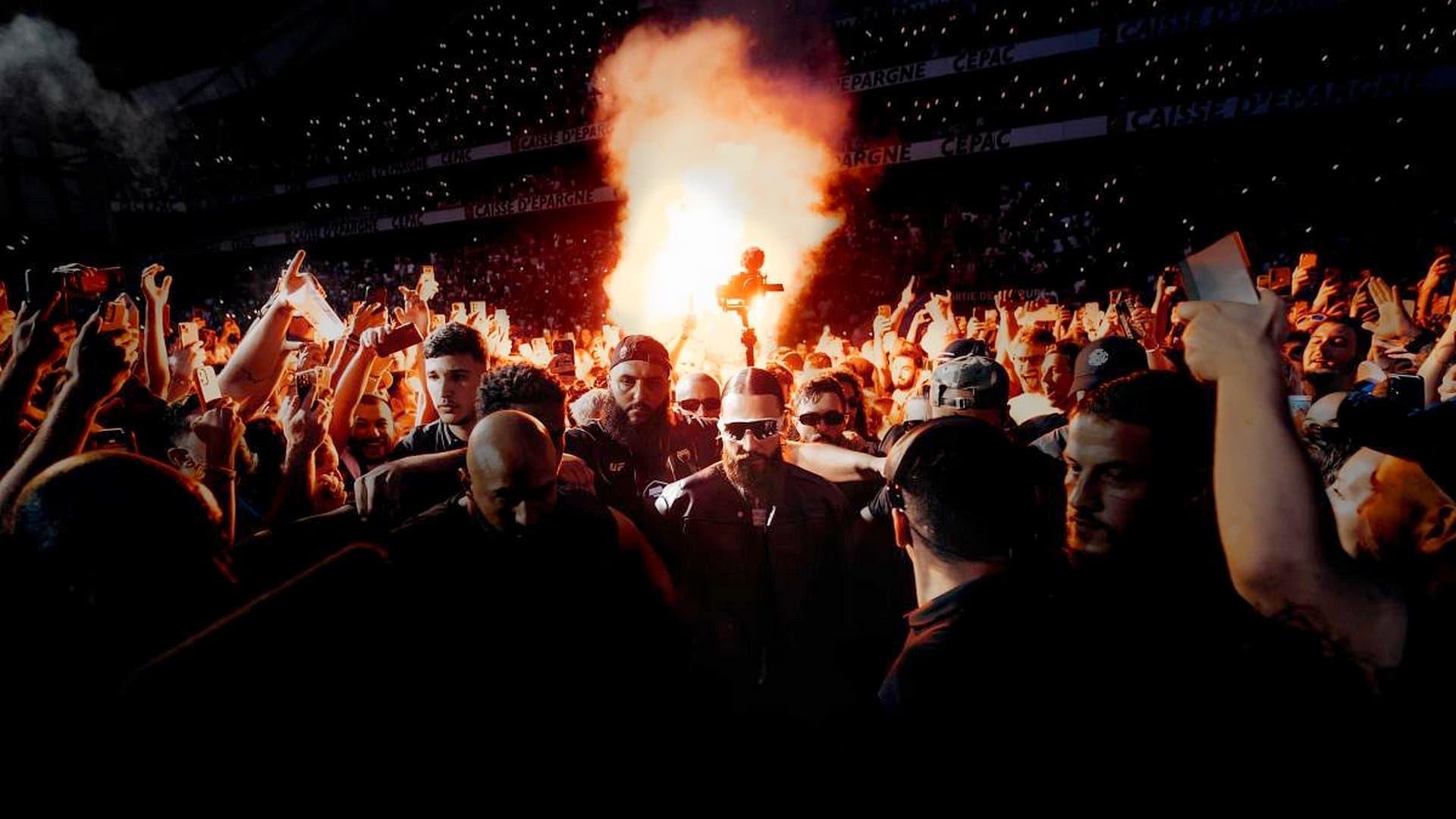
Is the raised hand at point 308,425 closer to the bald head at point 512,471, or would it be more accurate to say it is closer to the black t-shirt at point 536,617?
the black t-shirt at point 536,617

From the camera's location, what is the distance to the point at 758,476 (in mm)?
2869

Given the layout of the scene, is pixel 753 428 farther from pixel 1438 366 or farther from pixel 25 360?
pixel 1438 366

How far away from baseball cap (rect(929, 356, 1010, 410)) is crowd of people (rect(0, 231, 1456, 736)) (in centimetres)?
1

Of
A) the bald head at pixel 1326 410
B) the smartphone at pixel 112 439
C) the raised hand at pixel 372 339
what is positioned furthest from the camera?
the raised hand at pixel 372 339

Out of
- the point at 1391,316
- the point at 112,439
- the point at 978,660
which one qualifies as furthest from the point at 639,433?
the point at 1391,316

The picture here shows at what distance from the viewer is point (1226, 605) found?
1.59m

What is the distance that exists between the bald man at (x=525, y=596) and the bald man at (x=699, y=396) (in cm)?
179

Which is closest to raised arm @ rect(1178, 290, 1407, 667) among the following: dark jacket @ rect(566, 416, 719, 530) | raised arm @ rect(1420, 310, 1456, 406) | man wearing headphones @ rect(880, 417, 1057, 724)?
man wearing headphones @ rect(880, 417, 1057, 724)

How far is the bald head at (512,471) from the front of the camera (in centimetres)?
201

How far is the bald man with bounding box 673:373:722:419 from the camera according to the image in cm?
398

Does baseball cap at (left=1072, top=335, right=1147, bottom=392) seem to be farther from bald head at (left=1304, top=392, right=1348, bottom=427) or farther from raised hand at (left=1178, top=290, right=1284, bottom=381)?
raised hand at (left=1178, top=290, right=1284, bottom=381)

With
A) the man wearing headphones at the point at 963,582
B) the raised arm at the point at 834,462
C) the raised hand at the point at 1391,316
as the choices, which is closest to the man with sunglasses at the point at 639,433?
the raised arm at the point at 834,462

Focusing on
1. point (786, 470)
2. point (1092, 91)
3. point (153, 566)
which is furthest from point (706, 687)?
point (1092, 91)

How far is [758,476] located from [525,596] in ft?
3.81
